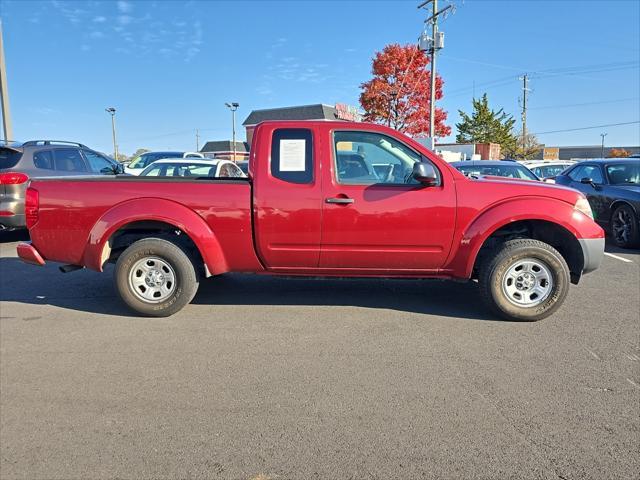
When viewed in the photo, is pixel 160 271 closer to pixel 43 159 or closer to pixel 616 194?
pixel 43 159

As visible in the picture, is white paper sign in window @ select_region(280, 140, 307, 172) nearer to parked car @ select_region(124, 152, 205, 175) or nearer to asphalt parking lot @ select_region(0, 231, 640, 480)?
asphalt parking lot @ select_region(0, 231, 640, 480)

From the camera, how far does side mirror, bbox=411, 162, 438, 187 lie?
12.9 feet

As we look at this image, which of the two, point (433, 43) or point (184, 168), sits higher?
point (433, 43)

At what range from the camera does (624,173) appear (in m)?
8.41

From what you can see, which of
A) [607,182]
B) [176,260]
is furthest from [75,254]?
[607,182]

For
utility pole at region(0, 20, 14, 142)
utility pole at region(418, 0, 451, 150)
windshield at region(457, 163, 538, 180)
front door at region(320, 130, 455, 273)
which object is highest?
utility pole at region(418, 0, 451, 150)

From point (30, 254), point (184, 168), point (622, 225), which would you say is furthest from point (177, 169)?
point (622, 225)

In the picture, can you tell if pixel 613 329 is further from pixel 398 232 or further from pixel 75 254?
pixel 75 254

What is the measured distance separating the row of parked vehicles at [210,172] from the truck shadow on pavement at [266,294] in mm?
1757

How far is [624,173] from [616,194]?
2.68ft

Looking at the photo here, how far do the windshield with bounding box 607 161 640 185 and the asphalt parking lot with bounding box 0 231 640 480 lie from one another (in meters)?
4.56

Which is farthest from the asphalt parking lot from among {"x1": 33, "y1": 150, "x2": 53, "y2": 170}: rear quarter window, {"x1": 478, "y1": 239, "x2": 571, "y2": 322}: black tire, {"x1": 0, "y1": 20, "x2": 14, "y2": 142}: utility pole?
{"x1": 0, "y1": 20, "x2": 14, "y2": 142}: utility pole

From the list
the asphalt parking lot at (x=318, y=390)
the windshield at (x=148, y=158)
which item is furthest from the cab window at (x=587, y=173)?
the windshield at (x=148, y=158)

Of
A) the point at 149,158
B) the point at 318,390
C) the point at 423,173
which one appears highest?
the point at 149,158
